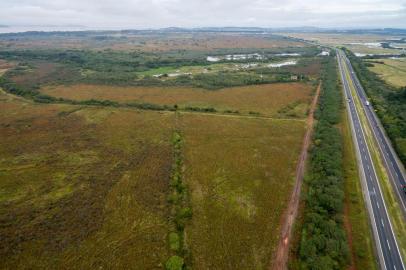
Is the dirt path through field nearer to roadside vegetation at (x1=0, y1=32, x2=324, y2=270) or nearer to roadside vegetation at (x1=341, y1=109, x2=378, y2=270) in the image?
roadside vegetation at (x1=0, y1=32, x2=324, y2=270)

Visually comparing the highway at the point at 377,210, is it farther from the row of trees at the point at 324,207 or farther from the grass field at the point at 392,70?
the grass field at the point at 392,70

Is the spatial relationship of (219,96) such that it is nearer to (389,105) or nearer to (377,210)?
(389,105)

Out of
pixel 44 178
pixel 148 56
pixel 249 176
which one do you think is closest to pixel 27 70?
pixel 148 56

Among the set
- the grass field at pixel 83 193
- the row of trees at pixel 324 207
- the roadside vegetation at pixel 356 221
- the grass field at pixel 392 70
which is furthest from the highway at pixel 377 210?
the grass field at pixel 392 70

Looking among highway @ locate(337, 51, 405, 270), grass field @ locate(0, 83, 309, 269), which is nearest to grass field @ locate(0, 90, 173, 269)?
grass field @ locate(0, 83, 309, 269)

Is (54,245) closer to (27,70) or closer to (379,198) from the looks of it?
(379,198)
